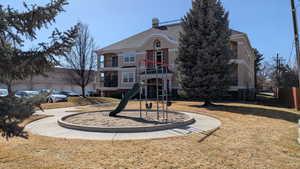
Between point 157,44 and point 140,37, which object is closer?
point 157,44

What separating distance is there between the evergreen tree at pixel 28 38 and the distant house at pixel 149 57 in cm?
2011

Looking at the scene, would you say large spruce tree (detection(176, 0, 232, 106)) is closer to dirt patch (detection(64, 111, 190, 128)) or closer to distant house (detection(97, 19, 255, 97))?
dirt patch (detection(64, 111, 190, 128))

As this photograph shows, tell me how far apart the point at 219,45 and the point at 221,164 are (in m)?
12.7

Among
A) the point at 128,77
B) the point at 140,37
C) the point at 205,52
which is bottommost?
the point at 128,77

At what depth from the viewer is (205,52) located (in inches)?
583

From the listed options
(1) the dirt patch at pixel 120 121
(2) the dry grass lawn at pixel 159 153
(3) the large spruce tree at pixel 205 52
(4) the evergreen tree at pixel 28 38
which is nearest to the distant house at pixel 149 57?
(3) the large spruce tree at pixel 205 52

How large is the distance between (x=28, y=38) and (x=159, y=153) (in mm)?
3834

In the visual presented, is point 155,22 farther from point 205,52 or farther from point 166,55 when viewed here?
point 205,52

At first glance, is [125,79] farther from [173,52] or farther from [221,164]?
[221,164]

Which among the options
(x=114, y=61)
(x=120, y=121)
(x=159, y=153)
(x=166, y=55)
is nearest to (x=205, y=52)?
(x=120, y=121)

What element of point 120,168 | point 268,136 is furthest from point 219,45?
point 120,168

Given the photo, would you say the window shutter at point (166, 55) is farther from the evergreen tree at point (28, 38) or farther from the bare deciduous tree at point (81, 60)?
the evergreen tree at point (28, 38)

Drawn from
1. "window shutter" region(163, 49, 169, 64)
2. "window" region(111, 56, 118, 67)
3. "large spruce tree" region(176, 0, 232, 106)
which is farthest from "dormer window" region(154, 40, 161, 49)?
"large spruce tree" region(176, 0, 232, 106)

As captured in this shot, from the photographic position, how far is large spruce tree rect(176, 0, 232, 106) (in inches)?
586
